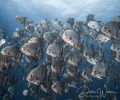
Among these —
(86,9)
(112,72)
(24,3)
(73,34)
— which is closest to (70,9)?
(86,9)

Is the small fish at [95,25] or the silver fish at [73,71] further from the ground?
the small fish at [95,25]

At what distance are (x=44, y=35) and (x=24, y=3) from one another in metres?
16.5

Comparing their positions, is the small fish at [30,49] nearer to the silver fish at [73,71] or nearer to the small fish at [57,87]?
the silver fish at [73,71]

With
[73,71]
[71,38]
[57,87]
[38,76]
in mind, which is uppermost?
[71,38]

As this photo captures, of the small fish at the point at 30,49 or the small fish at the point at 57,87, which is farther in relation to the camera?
the small fish at the point at 57,87

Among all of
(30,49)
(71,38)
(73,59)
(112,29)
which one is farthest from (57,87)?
(112,29)

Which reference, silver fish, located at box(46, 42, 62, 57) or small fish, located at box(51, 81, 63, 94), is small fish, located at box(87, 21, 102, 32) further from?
small fish, located at box(51, 81, 63, 94)

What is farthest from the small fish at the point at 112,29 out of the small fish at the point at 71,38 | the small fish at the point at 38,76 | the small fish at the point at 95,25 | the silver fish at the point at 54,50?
the small fish at the point at 95,25

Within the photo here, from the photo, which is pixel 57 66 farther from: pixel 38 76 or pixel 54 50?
pixel 38 76

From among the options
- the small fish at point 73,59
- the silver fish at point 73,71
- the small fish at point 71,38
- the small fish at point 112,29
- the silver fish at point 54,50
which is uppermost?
the small fish at point 112,29

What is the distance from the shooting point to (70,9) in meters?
22.7

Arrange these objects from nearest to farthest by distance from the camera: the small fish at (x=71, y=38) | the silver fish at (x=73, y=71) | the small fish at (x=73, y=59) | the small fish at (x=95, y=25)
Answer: the small fish at (x=71, y=38), the small fish at (x=73, y=59), the silver fish at (x=73, y=71), the small fish at (x=95, y=25)

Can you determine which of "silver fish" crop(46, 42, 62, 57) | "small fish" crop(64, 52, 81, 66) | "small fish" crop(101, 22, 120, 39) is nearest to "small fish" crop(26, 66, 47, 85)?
"silver fish" crop(46, 42, 62, 57)

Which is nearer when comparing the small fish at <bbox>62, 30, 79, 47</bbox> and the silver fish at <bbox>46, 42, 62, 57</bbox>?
the small fish at <bbox>62, 30, 79, 47</bbox>
